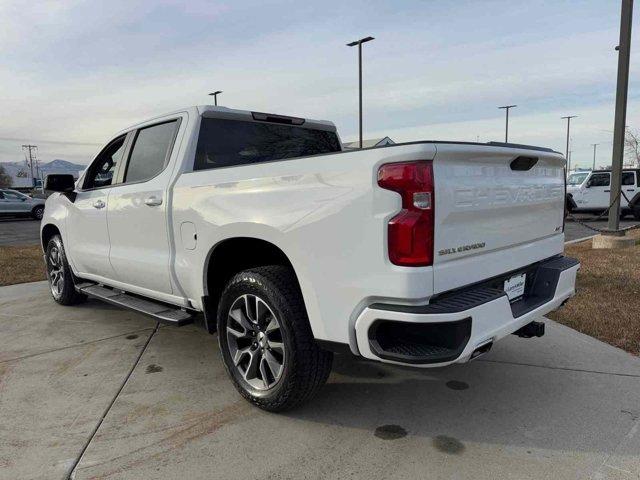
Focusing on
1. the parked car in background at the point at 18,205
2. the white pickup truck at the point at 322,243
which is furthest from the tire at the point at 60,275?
the parked car in background at the point at 18,205

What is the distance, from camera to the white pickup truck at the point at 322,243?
2.36m

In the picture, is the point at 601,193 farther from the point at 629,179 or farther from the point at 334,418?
the point at 334,418

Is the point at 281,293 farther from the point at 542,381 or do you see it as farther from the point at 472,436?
the point at 542,381

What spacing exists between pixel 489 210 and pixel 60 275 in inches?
194

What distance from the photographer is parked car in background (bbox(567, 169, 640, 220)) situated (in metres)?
A: 17.7

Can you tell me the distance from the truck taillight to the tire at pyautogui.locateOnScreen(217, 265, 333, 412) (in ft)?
2.52

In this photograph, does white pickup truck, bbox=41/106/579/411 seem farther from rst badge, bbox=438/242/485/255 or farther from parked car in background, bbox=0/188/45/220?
parked car in background, bbox=0/188/45/220

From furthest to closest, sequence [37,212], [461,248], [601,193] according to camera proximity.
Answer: [37,212] < [601,193] < [461,248]

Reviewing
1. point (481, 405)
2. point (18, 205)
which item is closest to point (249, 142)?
point (481, 405)

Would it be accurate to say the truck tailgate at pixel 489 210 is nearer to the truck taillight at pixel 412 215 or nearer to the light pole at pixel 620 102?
the truck taillight at pixel 412 215

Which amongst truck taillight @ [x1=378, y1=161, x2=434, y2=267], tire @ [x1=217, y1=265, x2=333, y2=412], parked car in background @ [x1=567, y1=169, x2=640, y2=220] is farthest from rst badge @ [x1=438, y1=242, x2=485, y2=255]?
parked car in background @ [x1=567, y1=169, x2=640, y2=220]

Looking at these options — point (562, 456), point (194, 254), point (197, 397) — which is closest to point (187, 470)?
point (197, 397)

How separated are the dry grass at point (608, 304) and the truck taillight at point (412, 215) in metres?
2.73

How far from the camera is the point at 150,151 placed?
4.13 meters
